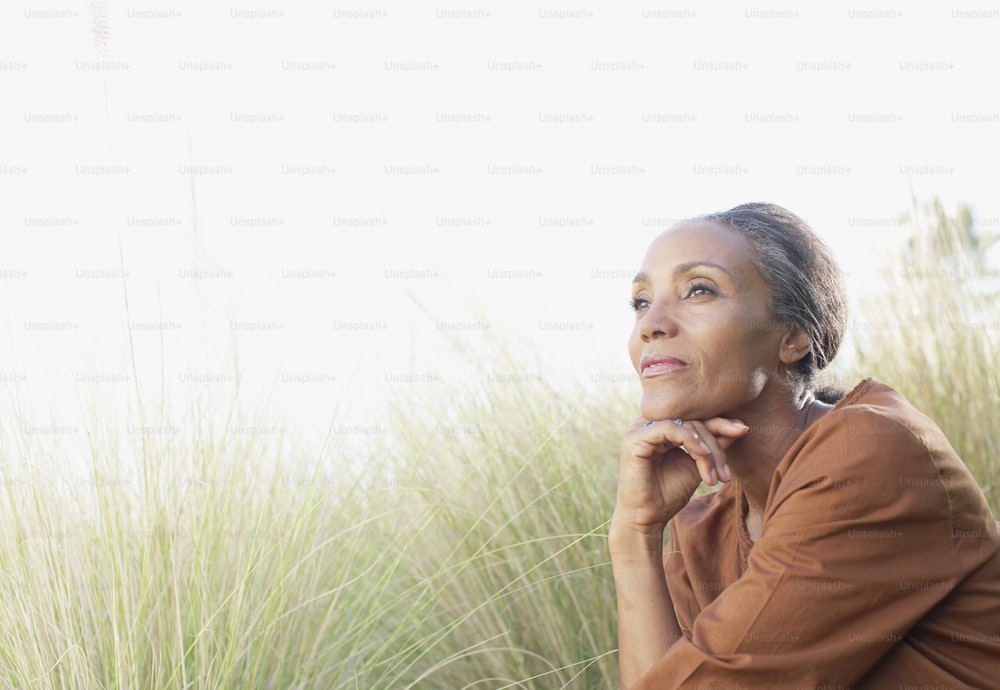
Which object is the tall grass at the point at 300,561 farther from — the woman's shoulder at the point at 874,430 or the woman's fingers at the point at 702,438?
the woman's shoulder at the point at 874,430

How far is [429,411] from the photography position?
Result: 407cm

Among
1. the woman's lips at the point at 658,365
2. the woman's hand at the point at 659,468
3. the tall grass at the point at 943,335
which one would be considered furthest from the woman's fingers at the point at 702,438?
the tall grass at the point at 943,335

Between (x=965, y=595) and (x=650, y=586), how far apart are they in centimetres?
72

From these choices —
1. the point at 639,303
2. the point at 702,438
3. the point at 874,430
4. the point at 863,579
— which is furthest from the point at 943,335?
the point at 863,579

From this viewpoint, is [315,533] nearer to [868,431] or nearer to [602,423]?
[602,423]

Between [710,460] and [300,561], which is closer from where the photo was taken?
[710,460]

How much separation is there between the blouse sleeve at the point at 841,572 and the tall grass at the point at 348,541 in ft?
2.71

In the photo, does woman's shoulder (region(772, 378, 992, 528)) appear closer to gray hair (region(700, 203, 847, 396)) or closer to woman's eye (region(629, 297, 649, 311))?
gray hair (region(700, 203, 847, 396))

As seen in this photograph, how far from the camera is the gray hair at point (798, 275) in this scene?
245cm

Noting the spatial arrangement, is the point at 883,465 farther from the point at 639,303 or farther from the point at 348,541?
the point at 348,541

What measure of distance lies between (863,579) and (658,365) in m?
0.73

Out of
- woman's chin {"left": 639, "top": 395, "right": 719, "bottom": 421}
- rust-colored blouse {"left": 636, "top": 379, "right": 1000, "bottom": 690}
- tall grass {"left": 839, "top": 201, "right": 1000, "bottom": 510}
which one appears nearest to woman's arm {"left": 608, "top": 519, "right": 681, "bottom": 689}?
rust-colored blouse {"left": 636, "top": 379, "right": 1000, "bottom": 690}

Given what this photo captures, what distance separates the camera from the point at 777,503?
212 centimetres

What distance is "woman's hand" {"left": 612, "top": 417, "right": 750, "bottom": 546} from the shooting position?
239 cm
